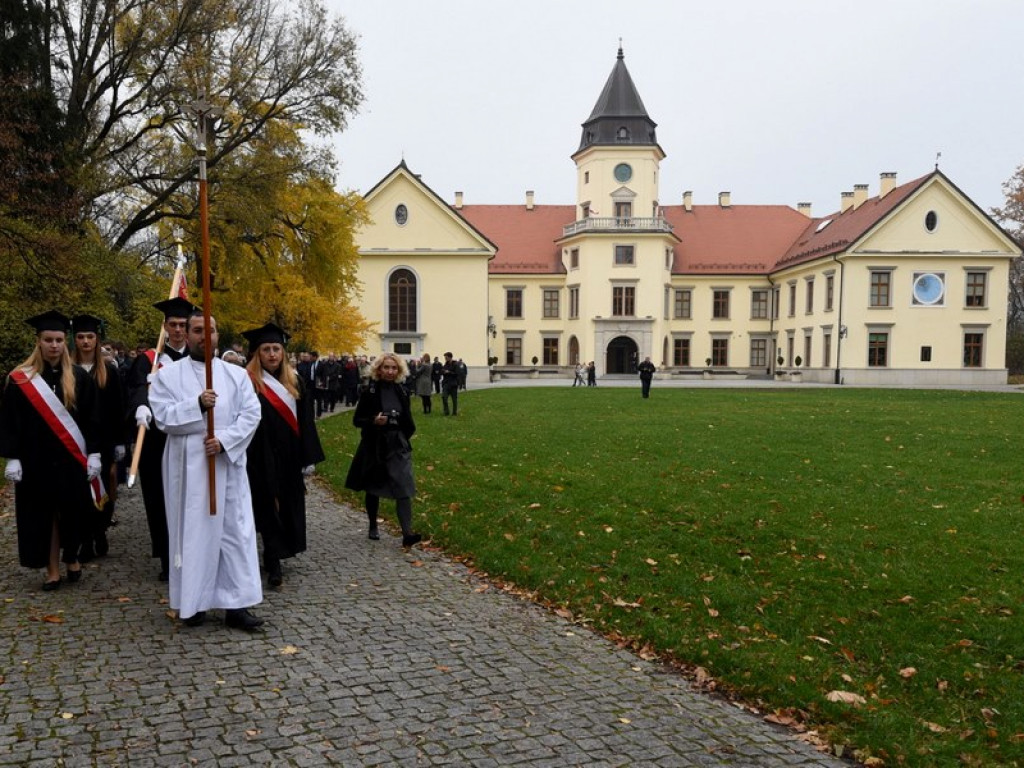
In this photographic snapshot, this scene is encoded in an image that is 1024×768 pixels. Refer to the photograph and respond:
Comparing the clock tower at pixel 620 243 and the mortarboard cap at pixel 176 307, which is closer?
the mortarboard cap at pixel 176 307

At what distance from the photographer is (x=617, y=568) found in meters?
7.02

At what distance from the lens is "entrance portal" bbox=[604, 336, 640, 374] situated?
56.2 metres

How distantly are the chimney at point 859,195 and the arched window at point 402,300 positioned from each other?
29750mm

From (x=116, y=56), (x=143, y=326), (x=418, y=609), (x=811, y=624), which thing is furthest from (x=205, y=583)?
(x=116, y=56)

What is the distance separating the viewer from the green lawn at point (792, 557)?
15.2 ft

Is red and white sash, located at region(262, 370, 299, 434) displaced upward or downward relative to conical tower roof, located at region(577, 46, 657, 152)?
downward

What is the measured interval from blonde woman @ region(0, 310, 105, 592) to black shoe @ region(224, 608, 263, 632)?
1816 millimetres

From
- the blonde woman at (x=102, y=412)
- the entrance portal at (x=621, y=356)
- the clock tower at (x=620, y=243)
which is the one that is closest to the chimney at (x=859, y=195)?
the clock tower at (x=620, y=243)

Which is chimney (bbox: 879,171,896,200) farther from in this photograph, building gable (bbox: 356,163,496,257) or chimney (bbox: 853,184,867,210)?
building gable (bbox: 356,163,496,257)

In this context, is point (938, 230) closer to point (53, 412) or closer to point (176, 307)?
point (176, 307)

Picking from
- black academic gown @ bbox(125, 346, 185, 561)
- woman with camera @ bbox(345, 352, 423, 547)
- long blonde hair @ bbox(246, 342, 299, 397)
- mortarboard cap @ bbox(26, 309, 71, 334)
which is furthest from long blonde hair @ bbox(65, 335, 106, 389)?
woman with camera @ bbox(345, 352, 423, 547)

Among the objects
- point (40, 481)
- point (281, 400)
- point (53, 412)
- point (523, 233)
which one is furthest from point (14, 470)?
point (523, 233)

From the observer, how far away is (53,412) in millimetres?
6434

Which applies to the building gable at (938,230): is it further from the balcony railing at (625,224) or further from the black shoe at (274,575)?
the black shoe at (274,575)
